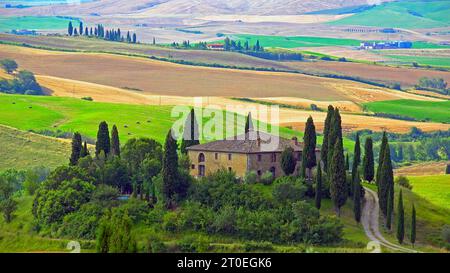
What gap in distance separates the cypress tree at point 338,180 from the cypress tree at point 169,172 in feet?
35.0

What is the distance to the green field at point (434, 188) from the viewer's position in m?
89.8

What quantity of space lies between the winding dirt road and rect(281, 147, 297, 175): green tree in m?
5.70

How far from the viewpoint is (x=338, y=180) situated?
75.6 meters

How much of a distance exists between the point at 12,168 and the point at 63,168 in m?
27.3

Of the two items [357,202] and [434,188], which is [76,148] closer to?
[357,202]

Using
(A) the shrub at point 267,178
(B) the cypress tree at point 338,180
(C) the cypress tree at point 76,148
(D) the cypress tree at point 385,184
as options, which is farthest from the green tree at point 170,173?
(D) the cypress tree at point 385,184

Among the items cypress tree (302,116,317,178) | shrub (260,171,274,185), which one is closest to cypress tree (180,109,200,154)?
shrub (260,171,274,185)

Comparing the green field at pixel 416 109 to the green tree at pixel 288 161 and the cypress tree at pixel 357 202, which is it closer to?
the green tree at pixel 288 161

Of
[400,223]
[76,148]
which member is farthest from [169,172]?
[400,223]

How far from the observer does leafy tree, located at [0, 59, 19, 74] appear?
6757 inches

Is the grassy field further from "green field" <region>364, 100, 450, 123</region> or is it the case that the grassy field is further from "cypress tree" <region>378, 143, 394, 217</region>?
"green field" <region>364, 100, 450, 123</region>

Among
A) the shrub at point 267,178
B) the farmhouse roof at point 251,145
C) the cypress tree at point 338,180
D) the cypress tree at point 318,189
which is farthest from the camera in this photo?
the farmhouse roof at point 251,145

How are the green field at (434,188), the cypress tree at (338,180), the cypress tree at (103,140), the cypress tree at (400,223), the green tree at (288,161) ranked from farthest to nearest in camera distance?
the green field at (434,188)
the cypress tree at (103,140)
the green tree at (288,161)
the cypress tree at (338,180)
the cypress tree at (400,223)

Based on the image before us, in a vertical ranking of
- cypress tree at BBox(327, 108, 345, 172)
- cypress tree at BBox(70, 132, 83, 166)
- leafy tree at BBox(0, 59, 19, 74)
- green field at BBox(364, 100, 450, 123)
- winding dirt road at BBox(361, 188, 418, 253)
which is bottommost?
green field at BBox(364, 100, 450, 123)
